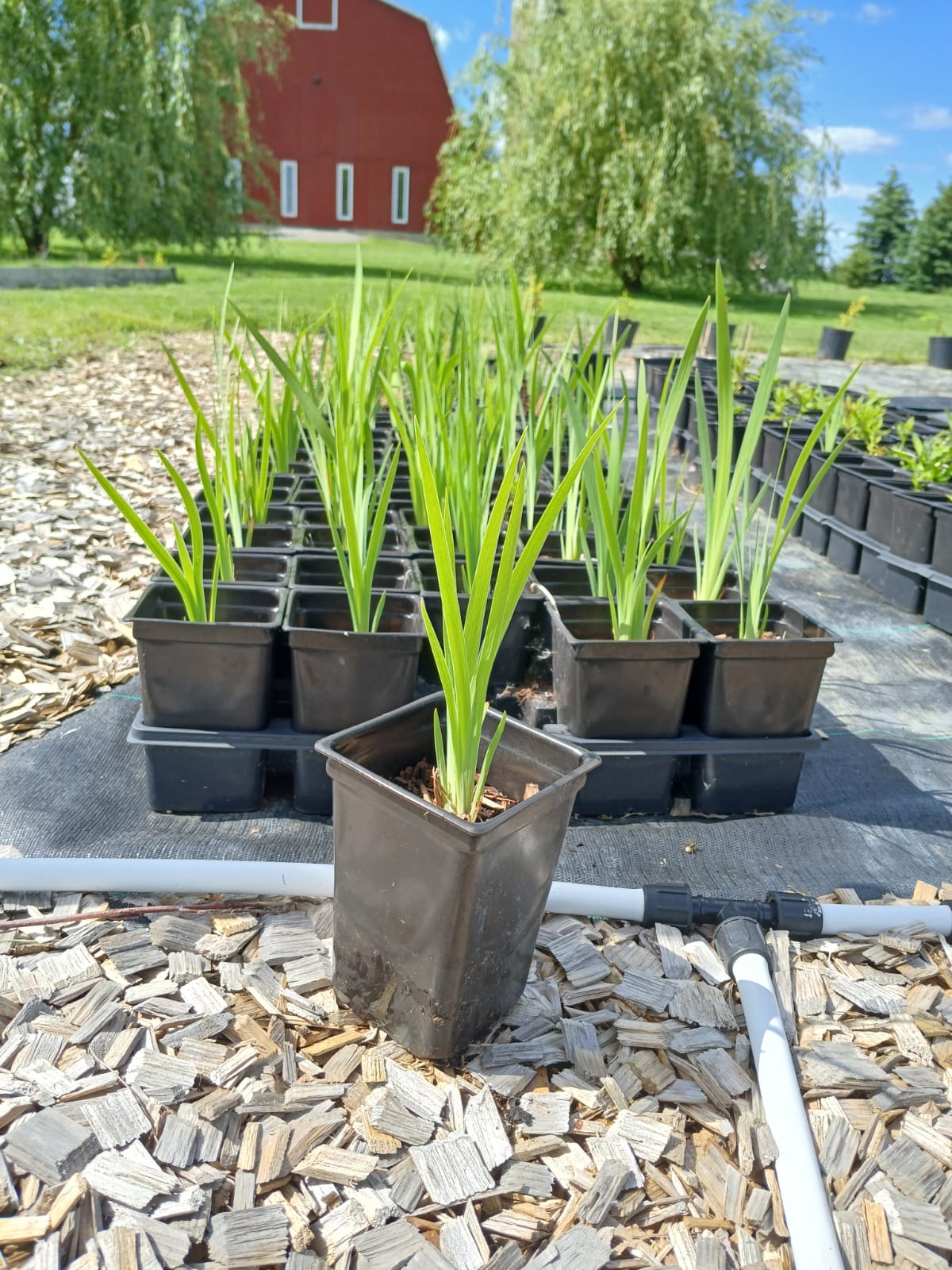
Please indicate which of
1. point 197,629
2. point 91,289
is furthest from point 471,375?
point 91,289

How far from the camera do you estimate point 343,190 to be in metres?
20.8

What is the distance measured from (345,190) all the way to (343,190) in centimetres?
7

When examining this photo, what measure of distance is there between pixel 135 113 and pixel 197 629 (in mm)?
10336

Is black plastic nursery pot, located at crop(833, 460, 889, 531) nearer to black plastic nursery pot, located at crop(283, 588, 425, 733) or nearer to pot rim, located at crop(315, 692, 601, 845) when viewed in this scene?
black plastic nursery pot, located at crop(283, 588, 425, 733)

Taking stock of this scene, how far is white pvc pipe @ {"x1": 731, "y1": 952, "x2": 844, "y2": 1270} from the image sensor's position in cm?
90

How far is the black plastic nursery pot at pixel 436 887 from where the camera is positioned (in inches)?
40.3

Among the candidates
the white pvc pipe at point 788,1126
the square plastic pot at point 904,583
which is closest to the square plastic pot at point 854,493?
the square plastic pot at point 904,583

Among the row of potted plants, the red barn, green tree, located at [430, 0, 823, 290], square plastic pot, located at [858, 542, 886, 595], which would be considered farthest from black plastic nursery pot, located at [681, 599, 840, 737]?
the red barn

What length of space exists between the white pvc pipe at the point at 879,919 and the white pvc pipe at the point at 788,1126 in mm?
190

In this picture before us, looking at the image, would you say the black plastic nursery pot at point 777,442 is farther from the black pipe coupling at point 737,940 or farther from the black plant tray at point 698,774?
the black pipe coupling at point 737,940

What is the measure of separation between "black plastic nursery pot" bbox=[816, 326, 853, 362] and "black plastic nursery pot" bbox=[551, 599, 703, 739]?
23.0 feet

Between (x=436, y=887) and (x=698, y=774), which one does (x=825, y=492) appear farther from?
(x=436, y=887)

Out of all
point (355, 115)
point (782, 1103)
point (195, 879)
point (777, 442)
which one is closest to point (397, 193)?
point (355, 115)

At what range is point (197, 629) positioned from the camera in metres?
1.49
